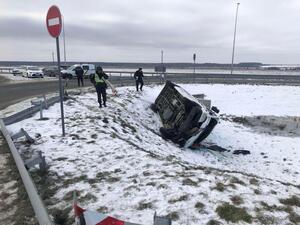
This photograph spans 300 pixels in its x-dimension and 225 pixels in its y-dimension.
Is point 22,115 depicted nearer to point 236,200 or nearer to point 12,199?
point 12,199

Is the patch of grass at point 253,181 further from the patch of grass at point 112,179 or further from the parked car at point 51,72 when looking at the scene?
the parked car at point 51,72

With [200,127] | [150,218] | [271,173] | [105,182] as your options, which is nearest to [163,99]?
[200,127]

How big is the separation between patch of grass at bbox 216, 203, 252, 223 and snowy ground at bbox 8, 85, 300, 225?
0.02 metres

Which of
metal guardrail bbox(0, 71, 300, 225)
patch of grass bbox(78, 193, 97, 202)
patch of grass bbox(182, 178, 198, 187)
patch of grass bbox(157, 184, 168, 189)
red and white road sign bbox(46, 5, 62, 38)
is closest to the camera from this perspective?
metal guardrail bbox(0, 71, 300, 225)

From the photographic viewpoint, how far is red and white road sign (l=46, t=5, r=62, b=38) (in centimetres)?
841

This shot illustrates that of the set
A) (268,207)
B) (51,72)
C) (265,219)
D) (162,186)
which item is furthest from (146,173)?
(51,72)

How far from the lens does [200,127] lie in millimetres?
13789

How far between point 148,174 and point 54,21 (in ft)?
15.6

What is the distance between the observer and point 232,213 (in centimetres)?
509

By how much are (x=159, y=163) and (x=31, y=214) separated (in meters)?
3.33

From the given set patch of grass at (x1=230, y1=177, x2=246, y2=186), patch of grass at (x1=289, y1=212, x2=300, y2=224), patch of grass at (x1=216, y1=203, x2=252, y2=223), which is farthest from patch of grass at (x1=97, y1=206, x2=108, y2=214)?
patch of grass at (x1=289, y1=212, x2=300, y2=224)

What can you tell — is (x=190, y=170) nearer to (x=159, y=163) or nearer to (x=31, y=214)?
(x=159, y=163)

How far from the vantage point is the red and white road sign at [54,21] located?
8.41 metres

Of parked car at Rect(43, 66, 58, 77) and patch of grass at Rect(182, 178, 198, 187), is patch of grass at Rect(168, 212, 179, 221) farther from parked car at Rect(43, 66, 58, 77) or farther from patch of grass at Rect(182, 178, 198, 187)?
parked car at Rect(43, 66, 58, 77)
